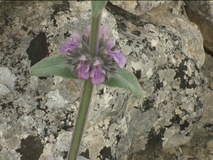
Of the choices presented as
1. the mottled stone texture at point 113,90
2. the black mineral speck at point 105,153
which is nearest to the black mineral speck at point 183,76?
the mottled stone texture at point 113,90

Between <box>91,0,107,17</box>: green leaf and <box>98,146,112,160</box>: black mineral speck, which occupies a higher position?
<box>91,0,107,17</box>: green leaf

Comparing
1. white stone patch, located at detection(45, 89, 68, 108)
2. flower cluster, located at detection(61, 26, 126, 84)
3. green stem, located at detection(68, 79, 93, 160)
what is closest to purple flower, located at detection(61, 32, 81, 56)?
flower cluster, located at detection(61, 26, 126, 84)

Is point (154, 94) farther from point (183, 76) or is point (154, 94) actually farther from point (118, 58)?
point (118, 58)

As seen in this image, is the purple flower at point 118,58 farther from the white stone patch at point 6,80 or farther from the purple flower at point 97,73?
the white stone patch at point 6,80

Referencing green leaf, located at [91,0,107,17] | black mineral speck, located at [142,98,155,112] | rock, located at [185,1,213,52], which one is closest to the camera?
green leaf, located at [91,0,107,17]

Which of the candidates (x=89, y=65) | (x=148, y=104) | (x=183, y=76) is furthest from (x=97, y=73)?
(x=183, y=76)

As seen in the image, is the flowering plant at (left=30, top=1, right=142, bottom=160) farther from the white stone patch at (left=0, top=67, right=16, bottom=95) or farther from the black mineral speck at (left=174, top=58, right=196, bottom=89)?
the black mineral speck at (left=174, top=58, right=196, bottom=89)
